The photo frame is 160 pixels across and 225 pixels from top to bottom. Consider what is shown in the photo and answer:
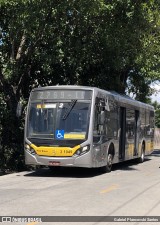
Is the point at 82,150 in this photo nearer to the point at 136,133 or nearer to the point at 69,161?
the point at 69,161

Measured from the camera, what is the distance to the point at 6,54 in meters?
20.4

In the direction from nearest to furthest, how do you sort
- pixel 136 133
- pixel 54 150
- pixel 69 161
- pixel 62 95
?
pixel 69 161, pixel 54 150, pixel 62 95, pixel 136 133

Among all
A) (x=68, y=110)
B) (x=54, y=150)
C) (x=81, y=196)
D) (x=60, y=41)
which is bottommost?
(x=81, y=196)

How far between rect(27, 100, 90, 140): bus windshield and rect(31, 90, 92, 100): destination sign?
7.5 inches

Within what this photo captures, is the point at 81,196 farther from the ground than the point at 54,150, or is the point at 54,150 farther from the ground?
the point at 54,150

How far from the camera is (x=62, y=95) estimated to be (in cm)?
1587

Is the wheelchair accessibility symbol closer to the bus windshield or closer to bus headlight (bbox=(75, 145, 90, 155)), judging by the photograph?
the bus windshield

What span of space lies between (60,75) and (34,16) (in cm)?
690

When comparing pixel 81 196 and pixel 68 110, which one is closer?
pixel 81 196

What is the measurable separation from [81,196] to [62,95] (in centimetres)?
553

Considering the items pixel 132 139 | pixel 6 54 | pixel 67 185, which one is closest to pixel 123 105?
pixel 132 139

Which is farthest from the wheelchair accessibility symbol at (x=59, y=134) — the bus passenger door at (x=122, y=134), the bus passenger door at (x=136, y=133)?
the bus passenger door at (x=136, y=133)

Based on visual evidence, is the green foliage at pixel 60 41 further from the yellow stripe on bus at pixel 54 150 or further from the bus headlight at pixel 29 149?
the yellow stripe on bus at pixel 54 150

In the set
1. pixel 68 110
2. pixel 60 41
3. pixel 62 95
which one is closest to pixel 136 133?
pixel 60 41
